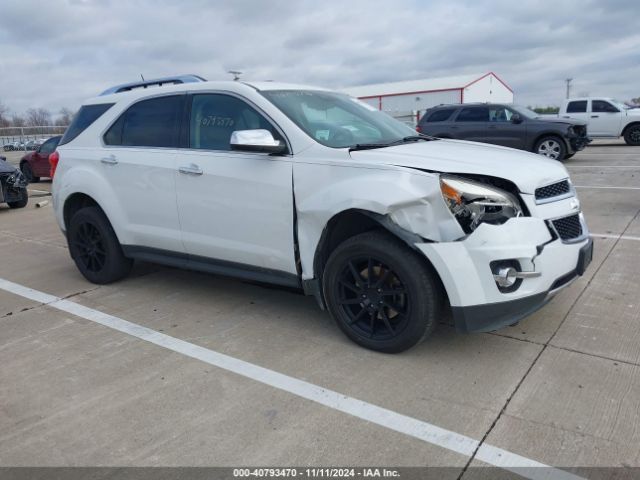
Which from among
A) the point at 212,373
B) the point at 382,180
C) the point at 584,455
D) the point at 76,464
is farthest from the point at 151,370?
the point at 584,455

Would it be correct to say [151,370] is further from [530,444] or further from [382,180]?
[530,444]

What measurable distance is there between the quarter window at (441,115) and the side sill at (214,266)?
12.0m

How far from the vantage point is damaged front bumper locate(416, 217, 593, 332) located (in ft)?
9.97

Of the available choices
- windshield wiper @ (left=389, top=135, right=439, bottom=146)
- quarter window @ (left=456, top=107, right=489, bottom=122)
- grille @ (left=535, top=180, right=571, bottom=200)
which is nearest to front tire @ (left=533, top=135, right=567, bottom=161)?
quarter window @ (left=456, top=107, right=489, bottom=122)

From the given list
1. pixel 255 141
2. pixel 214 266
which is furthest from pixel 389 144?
pixel 214 266

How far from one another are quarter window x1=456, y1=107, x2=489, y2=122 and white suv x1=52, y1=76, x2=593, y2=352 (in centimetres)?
1083

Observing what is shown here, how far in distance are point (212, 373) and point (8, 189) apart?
9435 millimetres

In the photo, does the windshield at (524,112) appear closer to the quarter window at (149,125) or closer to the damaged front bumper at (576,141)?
the damaged front bumper at (576,141)

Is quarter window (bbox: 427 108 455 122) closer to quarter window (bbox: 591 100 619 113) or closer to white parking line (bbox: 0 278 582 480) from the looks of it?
quarter window (bbox: 591 100 619 113)

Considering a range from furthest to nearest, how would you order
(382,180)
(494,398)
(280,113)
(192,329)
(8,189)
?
(8,189), (192,329), (280,113), (382,180), (494,398)

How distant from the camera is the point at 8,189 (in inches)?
424

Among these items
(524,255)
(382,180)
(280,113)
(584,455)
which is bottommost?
(584,455)

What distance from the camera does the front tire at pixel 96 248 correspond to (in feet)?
16.7

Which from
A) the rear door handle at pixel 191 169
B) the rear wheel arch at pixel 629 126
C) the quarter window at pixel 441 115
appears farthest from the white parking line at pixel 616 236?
the rear wheel arch at pixel 629 126
